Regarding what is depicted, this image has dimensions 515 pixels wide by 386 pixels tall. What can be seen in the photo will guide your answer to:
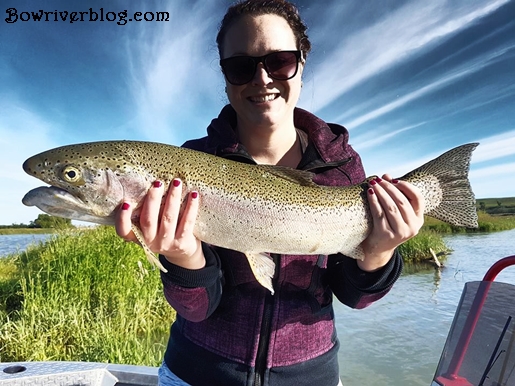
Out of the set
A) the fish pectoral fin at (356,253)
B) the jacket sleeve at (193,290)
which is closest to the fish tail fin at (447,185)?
the fish pectoral fin at (356,253)

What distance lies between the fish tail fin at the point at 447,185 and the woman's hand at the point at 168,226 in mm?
1656

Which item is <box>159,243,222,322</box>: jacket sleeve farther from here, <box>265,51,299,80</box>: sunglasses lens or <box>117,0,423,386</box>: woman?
<box>265,51,299,80</box>: sunglasses lens

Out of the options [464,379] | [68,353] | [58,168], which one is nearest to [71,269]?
[68,353]

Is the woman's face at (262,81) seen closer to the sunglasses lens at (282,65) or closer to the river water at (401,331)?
the sunglasses lens at (282,65)

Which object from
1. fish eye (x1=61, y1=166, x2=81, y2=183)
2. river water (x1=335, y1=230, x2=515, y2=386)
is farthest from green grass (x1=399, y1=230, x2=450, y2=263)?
fish eye (x1=61, y1=166, x2=81, y2=183)

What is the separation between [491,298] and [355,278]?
73 cm

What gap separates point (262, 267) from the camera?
243 centimetres

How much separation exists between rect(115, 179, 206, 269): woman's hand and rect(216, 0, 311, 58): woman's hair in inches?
46.5

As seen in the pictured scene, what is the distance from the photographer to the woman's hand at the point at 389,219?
2490 mm

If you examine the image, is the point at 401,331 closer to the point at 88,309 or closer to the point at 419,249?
the point at 88,309

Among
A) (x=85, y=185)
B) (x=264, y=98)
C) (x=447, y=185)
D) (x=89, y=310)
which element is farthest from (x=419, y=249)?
(x=85, y=185)

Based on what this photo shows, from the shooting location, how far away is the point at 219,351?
2.33 metres

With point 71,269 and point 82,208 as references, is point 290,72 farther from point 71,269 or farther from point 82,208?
point 71,269

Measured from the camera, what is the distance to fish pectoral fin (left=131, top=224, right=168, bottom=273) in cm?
229
